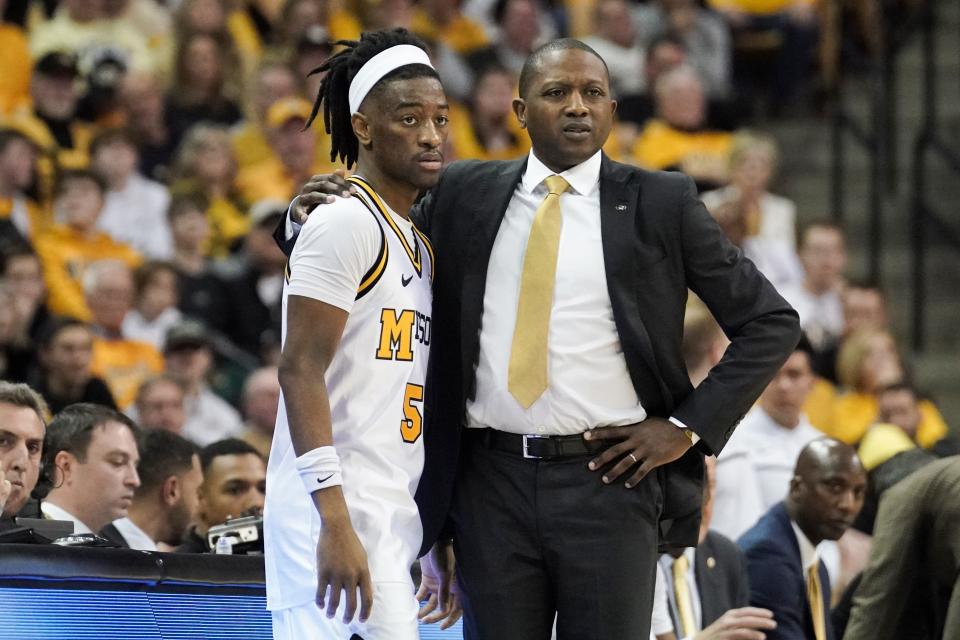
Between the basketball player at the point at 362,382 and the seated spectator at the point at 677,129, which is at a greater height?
the seated spectator at the point at 677,129

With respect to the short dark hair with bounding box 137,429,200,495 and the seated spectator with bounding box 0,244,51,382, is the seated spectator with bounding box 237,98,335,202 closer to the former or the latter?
the seated spectator with bounding box 0,244,51,382

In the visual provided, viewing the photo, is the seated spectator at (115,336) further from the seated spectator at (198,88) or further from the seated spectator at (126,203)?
the seated spectator at (198,88)

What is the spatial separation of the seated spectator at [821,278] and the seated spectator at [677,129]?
3.24 feet

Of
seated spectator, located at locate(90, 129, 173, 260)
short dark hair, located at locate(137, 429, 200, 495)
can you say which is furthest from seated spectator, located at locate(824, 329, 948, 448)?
short dark hair, located at locate(137, 429, 200, 495)

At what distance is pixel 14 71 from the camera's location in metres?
10.9

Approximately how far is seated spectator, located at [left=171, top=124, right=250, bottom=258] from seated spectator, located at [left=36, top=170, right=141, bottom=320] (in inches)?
24.5

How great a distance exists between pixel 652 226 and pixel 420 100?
0.65m

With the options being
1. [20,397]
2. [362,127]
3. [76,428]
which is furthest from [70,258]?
[362,127]

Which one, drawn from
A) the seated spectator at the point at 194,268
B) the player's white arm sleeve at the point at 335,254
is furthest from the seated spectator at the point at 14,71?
the player's white arm sleeve at the point at 335,254

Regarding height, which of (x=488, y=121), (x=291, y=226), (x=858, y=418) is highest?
(x=488, y=121)

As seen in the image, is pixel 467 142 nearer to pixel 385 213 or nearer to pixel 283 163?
pixel 283 163

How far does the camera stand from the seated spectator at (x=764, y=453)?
7.51 metres

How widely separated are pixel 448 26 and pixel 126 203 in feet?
11.0

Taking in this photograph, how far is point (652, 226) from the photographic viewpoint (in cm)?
424
